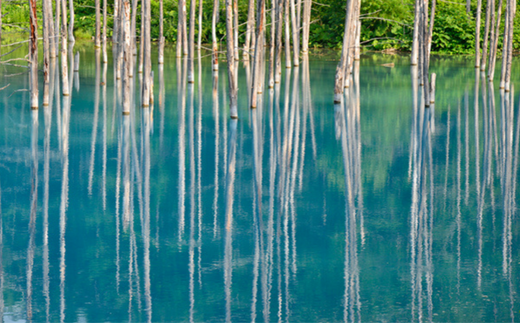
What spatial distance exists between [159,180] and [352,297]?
17.1 feet

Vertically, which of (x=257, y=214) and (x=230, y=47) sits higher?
(x=230, y=47)

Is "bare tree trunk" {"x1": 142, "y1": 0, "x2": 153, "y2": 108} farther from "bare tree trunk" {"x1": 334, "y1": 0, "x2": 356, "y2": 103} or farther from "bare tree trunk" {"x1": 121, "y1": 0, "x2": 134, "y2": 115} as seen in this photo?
"bare tree trunk" {"x1": 334, "y1": 0, "x2": 356, "y2": 103}

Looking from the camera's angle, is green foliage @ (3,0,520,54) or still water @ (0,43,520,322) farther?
green foliage @ (3,0,520,54)

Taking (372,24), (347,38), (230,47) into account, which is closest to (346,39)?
(347,38)

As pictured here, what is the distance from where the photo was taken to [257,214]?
10.1 meters

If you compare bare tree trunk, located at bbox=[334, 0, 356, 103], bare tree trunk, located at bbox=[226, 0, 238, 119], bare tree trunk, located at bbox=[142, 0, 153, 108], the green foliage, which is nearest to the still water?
bare tree trunk, located at bbox=[142, 0, 153, 108]

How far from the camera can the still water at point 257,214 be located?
7215 millimetres

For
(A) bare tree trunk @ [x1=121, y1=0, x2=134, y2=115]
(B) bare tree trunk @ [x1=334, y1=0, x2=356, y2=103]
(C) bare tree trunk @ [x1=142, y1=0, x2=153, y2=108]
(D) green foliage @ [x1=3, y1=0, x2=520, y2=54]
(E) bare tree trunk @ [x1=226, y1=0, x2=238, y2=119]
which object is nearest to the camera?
(E) bare tree trunk @ [x1=226, y1=0, x2=238, y2=119]

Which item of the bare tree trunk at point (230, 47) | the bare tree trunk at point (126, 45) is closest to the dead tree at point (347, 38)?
the bare tree trunk at point (230, 47)

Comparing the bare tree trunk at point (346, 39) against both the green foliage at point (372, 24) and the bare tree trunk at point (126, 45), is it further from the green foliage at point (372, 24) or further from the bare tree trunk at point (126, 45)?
the green foliage at point (372, 24)

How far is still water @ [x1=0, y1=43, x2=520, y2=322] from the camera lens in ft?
23.7

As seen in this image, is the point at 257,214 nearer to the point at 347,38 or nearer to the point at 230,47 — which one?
the point at 230,47

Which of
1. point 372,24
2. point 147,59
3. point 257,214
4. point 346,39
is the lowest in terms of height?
point 257,214

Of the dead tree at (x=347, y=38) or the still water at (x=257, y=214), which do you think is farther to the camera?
the dead tree at (x=347, y=38)
